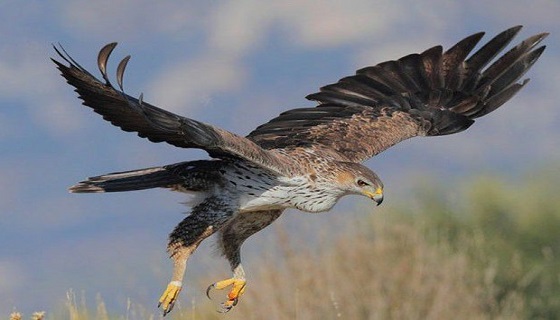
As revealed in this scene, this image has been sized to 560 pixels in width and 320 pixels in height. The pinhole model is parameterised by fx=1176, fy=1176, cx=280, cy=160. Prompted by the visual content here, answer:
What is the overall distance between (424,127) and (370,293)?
6801mm

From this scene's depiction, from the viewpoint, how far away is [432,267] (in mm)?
19031

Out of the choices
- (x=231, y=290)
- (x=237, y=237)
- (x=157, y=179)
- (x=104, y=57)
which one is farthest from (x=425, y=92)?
(x=104, y=57)

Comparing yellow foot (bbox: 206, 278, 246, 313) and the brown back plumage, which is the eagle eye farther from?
yellow foot (bbox: 206, 278, 246, 313)

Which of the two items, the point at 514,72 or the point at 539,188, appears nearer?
the point at 514,72

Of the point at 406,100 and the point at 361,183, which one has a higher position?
the point at 406,100

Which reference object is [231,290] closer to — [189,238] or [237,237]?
[237,237]

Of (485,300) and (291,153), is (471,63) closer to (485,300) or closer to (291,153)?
(291,153)

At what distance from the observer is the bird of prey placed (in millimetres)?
8125

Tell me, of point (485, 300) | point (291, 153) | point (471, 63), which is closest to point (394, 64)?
point (471, 63)

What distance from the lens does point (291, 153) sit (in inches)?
373

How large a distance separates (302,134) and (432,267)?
879 cm

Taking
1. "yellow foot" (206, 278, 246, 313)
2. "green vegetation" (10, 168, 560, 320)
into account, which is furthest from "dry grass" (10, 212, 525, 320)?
"yellow foot" (206, 278, 246, 313)

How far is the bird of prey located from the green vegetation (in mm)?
3196

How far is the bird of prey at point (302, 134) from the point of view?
8.12m
